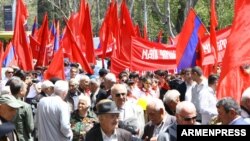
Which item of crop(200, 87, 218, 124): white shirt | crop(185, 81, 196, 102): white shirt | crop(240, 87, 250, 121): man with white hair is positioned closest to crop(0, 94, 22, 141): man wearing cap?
crop(240, 87, 250, 121): man with white hair

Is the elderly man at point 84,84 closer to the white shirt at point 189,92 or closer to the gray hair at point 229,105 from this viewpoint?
the white shirt at point 189,92

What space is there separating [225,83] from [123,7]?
9.18 meters

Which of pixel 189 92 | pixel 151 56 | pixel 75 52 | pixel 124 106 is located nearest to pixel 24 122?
pixel 124 106

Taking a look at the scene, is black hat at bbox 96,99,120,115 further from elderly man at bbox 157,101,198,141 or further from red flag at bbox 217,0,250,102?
red flag at bbox 217,0,250,102

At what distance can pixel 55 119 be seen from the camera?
9.12m

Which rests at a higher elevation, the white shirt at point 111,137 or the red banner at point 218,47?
the red banner at point 218,47

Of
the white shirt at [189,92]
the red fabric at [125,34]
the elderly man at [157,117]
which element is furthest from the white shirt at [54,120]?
Result: the red fabric at [125,34]

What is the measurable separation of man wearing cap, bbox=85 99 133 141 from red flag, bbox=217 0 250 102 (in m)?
1.93

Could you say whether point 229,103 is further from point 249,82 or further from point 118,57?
point 118,57

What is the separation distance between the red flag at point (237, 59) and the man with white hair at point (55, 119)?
6.24ft

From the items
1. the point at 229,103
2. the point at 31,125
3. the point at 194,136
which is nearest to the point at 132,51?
the point at 31,125

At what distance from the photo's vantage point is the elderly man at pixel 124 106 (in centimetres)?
887

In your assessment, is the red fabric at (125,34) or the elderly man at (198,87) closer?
the elderly man at (198,87)

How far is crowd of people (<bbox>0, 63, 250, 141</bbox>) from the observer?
22.2 feet
